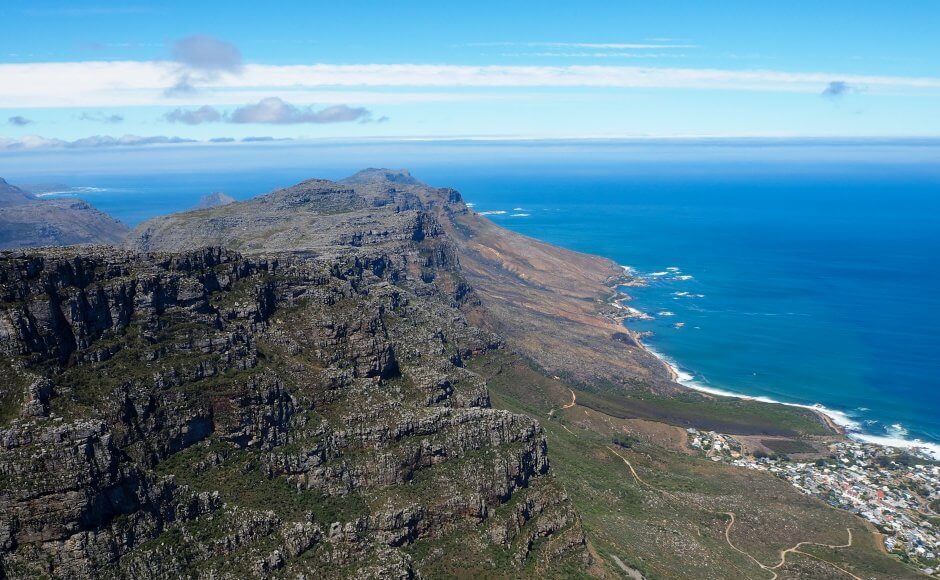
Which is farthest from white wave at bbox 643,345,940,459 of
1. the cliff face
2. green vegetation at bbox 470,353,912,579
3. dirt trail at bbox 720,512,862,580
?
the cliff face

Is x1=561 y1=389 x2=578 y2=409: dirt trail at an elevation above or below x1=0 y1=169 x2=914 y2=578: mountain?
below

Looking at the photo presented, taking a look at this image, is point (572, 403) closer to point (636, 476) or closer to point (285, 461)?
point (636, 476)

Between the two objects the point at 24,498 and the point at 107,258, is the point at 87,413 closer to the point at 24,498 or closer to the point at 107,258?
the point at 24,498

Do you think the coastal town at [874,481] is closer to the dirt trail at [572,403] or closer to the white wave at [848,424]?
the white wave at [848,424]

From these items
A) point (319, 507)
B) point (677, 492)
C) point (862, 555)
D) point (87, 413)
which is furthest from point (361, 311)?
point (862, 555)

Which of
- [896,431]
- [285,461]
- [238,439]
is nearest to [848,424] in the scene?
[896,431]

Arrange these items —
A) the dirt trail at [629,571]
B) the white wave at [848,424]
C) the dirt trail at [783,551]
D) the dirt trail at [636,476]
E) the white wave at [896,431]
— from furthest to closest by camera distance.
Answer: the white wave at [896,431] < the white wave at [848,424] < the dirt trail at [636,476] < the dirt trail at [783,551] < the dirt trail at [629,571]

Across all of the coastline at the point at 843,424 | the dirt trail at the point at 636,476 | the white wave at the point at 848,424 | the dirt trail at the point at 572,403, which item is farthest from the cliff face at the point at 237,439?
the white wave at the point at 848,424

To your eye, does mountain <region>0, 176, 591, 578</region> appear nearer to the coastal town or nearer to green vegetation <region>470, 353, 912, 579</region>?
green vegetation <region>470, 353, 912, 579</region>

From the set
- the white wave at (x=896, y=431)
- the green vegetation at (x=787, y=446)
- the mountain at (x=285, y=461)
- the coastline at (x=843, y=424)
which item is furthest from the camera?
the white wave at (x=896, y=431)
